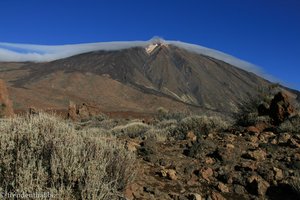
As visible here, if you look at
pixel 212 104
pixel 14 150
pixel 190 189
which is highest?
pixel 14 150

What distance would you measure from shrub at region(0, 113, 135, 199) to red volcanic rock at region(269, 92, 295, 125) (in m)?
7.21

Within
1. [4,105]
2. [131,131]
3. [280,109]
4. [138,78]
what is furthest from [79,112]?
[138,78]

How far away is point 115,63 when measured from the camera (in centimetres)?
17638

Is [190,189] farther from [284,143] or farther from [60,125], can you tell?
[284,143]

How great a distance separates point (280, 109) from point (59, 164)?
887 cm

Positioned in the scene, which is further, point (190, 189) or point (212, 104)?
point (212, 104)

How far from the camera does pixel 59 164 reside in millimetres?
4598

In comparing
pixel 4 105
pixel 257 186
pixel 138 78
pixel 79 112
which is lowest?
pixel 138 78

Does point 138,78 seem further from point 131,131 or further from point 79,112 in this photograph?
point 131,131

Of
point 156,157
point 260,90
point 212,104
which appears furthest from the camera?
point 212,104

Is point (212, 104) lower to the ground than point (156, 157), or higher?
lower

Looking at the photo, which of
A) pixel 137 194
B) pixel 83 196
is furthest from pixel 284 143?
pixel 83 196

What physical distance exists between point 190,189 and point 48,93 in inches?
2144

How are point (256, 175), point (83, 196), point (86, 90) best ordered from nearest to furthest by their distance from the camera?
point (83, 196)
point (256, 175)
point (86, 90)
